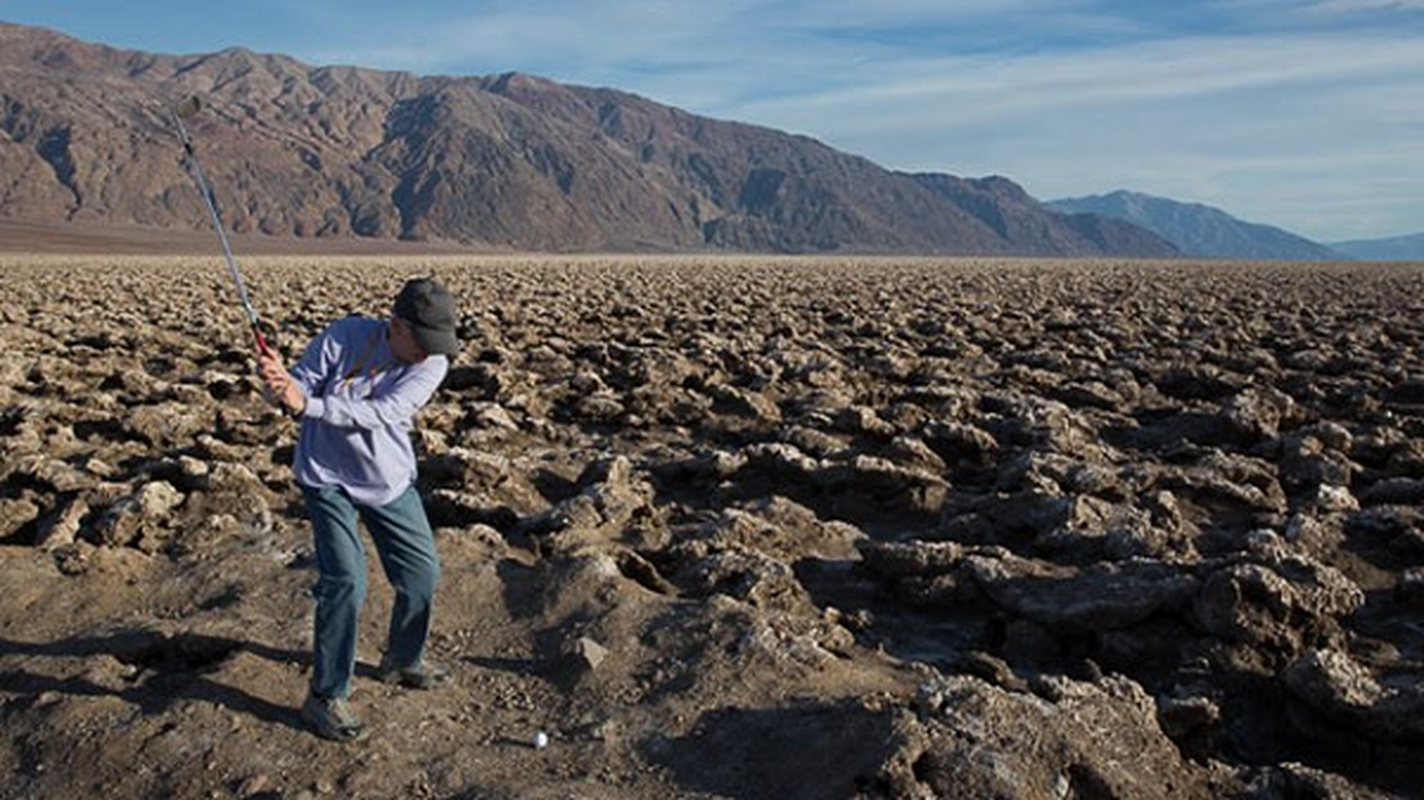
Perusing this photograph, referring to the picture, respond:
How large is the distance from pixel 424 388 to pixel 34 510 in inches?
127

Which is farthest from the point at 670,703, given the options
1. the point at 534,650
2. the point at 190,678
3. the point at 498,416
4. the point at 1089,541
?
the point at 498,416

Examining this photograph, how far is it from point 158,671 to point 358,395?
1331mm

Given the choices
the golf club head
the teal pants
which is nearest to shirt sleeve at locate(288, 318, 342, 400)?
the teal pants

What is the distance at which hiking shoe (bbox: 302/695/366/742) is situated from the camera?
3.39 meters

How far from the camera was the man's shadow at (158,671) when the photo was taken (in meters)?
3.61

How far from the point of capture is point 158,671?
12.7 ft

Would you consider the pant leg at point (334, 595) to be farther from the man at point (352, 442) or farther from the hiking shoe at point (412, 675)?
the hiking shoe at point (412, 675)

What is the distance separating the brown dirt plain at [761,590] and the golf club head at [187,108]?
1.86 m

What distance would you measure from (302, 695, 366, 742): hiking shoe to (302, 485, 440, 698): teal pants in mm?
32

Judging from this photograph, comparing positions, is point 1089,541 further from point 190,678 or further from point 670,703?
point 190,678

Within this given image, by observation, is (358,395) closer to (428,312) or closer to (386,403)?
(386,403)

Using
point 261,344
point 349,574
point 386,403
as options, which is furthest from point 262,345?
point 349,574

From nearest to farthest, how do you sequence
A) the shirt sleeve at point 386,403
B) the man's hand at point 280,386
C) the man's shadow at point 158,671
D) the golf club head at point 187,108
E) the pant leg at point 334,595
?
the man's hand at point 280,386 → the shirt sleeve at point 386,403 → the pant leg at point 334,595 → the man's shadow at point 158,671 → the golf club head at point 187,108

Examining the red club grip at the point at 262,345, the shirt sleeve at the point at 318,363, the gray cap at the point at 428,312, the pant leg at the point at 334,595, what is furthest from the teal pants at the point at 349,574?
the gray cap at the point at 428,312
